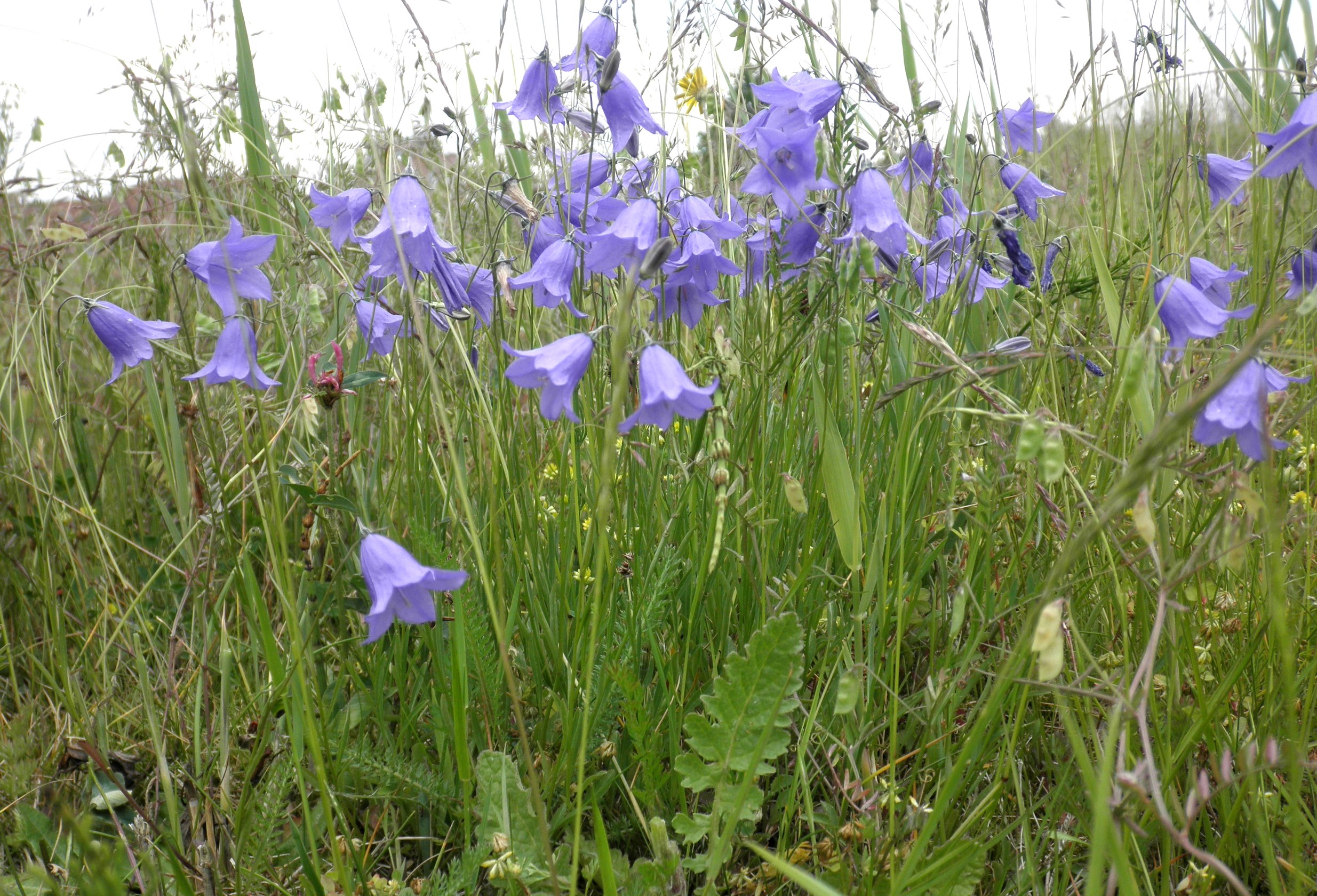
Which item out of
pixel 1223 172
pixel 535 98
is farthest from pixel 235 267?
pixel 1223 172

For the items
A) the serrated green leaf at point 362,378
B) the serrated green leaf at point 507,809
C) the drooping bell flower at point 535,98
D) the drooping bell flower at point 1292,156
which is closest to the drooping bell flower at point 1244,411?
the drooping bell flower at point 1292,156

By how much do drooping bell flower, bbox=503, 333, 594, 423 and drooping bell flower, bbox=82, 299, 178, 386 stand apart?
0.70 metres

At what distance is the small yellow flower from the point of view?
2154 millimetres

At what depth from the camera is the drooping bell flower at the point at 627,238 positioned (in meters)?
1.36

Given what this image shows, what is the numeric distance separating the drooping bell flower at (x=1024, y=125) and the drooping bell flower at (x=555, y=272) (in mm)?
897

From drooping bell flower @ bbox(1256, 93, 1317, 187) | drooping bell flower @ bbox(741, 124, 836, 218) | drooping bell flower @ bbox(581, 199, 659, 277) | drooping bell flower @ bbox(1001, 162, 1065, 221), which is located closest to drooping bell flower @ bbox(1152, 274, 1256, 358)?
drooping bell flower @ bbox(1256, 93, 1317, 187)

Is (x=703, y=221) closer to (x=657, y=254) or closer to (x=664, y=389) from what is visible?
(x=664, y=389)

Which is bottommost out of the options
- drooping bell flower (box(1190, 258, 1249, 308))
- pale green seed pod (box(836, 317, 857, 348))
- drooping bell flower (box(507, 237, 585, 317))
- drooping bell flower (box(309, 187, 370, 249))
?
pale green seed pod (box(836, 317, 857, 348))

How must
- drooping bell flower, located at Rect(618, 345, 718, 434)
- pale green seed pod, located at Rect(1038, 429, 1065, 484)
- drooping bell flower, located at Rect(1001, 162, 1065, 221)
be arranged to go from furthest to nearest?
1. drooping bell flower, located at Rect(1001, 162, 1065, 221)
2. drooping bell flower, located at Rect(618, 345, 718, 434)
3. pale green seed pod, located at Rect(1038, 429, 1065, 484)

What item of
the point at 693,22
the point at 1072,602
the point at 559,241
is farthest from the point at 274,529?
the point at 1072,602

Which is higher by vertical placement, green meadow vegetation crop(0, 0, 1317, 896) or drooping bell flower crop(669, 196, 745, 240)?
drooping bell flower crop(669, 196, 745, 240)

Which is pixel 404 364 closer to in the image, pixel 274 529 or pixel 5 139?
pixel 274 529

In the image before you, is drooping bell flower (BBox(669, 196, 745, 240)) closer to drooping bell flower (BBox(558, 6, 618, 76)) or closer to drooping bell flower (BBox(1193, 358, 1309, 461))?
drooping bell flower (BBox(558, 6, 618, 76))

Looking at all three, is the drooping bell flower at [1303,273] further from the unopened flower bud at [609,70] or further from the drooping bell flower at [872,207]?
the unopened flower bud at [609,70]
